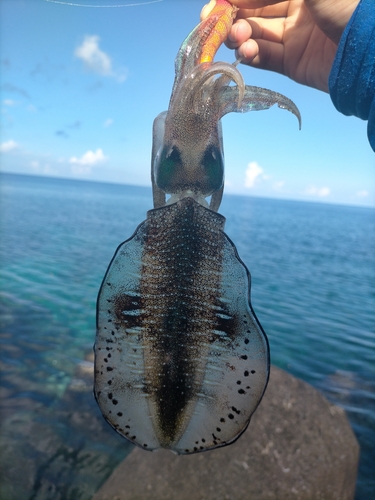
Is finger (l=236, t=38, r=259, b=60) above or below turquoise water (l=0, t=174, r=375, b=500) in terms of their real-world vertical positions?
above

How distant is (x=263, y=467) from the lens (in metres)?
5.35

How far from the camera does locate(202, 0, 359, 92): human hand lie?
2.51 metres

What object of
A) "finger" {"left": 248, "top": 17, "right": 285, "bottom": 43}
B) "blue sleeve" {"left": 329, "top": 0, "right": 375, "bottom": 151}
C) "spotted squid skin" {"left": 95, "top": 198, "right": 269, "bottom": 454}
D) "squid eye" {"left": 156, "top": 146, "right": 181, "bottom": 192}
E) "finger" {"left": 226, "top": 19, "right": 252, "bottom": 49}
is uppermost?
"finger" {"left": 248, "top": 17, "right": 285, "bottom": 43}

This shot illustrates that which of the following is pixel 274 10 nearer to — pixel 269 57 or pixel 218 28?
pixel 269 57

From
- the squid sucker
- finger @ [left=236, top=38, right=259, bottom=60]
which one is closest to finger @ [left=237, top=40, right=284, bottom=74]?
finger @ [left=236, top=38, right=259, bottom=60]

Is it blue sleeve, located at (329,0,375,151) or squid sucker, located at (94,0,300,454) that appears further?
blue sleeve, located at (329,0,375,151)

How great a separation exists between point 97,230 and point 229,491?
79.9 ft

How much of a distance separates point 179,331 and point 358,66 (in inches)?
62.1

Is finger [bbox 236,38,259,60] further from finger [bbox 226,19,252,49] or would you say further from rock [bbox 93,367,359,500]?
rock [bbox 93,367,359,500]

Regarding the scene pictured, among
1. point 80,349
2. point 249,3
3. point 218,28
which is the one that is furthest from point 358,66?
point 80,349

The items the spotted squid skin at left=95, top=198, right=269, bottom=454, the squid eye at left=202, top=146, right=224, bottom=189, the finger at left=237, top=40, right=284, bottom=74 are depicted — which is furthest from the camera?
the finger at left=237, top=40, right=284, bottom=74

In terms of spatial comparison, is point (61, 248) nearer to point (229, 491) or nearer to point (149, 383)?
point (229, 491)

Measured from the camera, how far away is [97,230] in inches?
1109

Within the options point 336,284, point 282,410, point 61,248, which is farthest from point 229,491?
point 61,248
